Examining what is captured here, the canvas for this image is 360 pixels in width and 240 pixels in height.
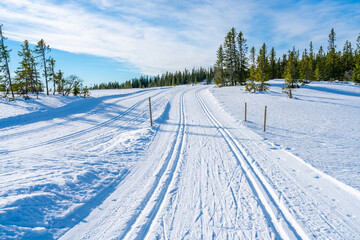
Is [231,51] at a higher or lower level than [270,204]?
higher

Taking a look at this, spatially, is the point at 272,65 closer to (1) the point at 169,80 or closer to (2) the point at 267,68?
(2) the point at 267,68

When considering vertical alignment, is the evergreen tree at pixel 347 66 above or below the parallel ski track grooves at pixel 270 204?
above

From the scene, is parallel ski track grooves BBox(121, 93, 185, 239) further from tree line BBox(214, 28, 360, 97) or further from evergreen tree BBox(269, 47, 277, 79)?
evergreen tree BBox(269, 47, 277, 79)

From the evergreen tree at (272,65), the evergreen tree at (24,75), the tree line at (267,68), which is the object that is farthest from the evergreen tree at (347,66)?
the evergreen tree at (24,75)

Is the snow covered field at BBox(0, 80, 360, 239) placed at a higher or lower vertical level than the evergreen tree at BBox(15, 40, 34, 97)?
lower

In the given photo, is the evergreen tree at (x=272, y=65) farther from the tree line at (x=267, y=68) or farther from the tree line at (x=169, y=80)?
the tree line at (x=169, y=80)

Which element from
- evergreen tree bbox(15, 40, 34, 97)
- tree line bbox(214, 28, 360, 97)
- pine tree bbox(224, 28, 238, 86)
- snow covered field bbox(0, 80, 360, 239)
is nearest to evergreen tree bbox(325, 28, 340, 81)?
tree line bbox(214, 28, 360, 97)

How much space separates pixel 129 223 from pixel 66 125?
10.4 metres

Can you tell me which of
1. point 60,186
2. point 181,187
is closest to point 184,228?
point 181,187

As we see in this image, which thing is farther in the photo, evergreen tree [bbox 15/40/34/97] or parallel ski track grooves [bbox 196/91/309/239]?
evergreen tree [bbox 15/40/34/97]

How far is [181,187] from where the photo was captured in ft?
14.8

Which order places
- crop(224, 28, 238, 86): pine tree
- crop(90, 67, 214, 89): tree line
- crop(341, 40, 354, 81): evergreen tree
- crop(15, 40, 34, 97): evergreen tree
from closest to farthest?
crop(15, 40, 34, 97): evergreen tree < crop(224, 28, 238, 86): pine tree < crop(341, 40, 354, 81): evergreen tree < crop(90, 67, 214, 89): tree line

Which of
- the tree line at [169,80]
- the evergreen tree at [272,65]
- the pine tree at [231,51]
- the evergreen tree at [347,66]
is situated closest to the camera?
the pine tree at [231,51]

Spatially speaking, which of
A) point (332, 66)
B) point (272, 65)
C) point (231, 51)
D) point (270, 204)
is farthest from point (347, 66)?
point (270, 204)
